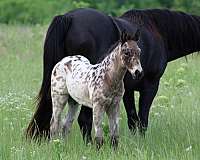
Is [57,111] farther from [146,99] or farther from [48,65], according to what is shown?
[146,99]

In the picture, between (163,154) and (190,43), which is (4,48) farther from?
(163,154)

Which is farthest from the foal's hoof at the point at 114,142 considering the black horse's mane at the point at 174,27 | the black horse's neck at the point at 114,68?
the black horse's mane at the point at 174,27

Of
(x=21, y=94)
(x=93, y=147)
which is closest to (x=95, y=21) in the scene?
(x=93, y=147)

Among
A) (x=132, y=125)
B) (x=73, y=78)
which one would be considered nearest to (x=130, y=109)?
(x=132, y=125)

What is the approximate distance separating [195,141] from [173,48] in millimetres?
1779

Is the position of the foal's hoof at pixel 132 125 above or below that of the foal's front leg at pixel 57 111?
below

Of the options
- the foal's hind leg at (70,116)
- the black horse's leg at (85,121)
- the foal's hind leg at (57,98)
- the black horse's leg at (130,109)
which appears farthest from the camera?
the black horse's leg at (130,109)

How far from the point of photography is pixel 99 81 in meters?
5.39

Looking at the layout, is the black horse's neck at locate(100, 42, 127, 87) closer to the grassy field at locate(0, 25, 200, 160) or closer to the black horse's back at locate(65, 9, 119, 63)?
the grassy field at locate(0, 25, 200, 160)

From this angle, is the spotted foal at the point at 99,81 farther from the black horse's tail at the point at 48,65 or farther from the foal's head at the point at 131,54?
the black horse's tail at the point at 48,65

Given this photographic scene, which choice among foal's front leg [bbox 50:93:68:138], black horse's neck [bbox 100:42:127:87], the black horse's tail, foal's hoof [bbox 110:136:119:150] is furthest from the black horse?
black horse's neck [bbox 100:42:127:87]

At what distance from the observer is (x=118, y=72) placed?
17.4 ft

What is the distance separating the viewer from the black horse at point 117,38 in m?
6.21

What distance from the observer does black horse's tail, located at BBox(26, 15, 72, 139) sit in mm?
6199
